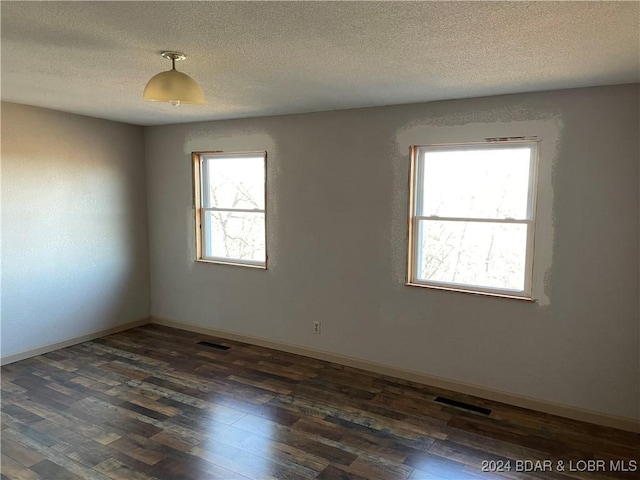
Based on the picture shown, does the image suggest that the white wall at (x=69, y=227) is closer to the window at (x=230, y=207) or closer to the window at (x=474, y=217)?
the window at (x=230, y=207)

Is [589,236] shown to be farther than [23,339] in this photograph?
No

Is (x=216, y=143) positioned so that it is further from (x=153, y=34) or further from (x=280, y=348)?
(x=153, y=34)

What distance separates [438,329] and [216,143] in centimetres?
289

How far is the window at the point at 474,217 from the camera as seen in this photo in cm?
329

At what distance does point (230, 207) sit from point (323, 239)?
125cm

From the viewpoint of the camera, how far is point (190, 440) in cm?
281

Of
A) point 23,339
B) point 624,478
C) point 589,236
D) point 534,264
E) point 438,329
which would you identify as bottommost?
point 624,478

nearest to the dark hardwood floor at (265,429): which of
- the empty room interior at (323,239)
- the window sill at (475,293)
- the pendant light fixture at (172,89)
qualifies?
the empty room interior at (323,239)

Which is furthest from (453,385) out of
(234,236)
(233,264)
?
(234,236)

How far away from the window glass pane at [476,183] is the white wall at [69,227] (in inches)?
131

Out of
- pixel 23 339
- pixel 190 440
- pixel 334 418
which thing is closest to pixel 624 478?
pixel 334 418

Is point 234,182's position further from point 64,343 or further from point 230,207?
point 64,343

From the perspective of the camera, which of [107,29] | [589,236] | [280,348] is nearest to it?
[107,29]

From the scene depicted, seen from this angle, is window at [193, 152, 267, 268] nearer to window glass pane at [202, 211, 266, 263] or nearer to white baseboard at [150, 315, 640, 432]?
window glass pane at [202, 211, 266, 263]
